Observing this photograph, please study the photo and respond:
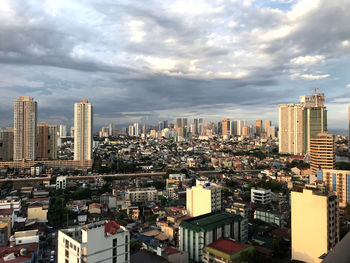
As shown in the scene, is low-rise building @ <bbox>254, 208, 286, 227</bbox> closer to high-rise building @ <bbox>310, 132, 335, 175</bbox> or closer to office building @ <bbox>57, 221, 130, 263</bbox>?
office building @ <bbox>57, 221, 130, 263</bbox>

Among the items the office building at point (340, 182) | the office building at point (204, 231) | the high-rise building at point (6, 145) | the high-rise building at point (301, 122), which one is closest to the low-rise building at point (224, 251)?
the office building at point (204, 231)

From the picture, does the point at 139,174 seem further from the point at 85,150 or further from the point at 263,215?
the point at 263,215

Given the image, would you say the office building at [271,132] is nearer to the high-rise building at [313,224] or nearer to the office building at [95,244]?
the high-rise building at [313,224]

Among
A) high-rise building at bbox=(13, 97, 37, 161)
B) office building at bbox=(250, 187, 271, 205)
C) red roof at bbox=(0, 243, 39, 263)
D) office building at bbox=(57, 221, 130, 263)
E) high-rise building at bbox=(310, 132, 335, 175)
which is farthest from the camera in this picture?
high-rise building at bbox=(13, 97, 37, 161)

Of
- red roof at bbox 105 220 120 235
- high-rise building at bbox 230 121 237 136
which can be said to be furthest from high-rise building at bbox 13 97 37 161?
high-rise building at bbox 230 121 237 136

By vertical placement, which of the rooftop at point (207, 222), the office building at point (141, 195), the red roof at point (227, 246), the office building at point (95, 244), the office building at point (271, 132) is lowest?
the office building at point (141, 195)

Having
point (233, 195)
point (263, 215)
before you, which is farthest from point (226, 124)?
point (263, 215)

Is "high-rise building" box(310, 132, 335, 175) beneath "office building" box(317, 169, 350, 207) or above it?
above
